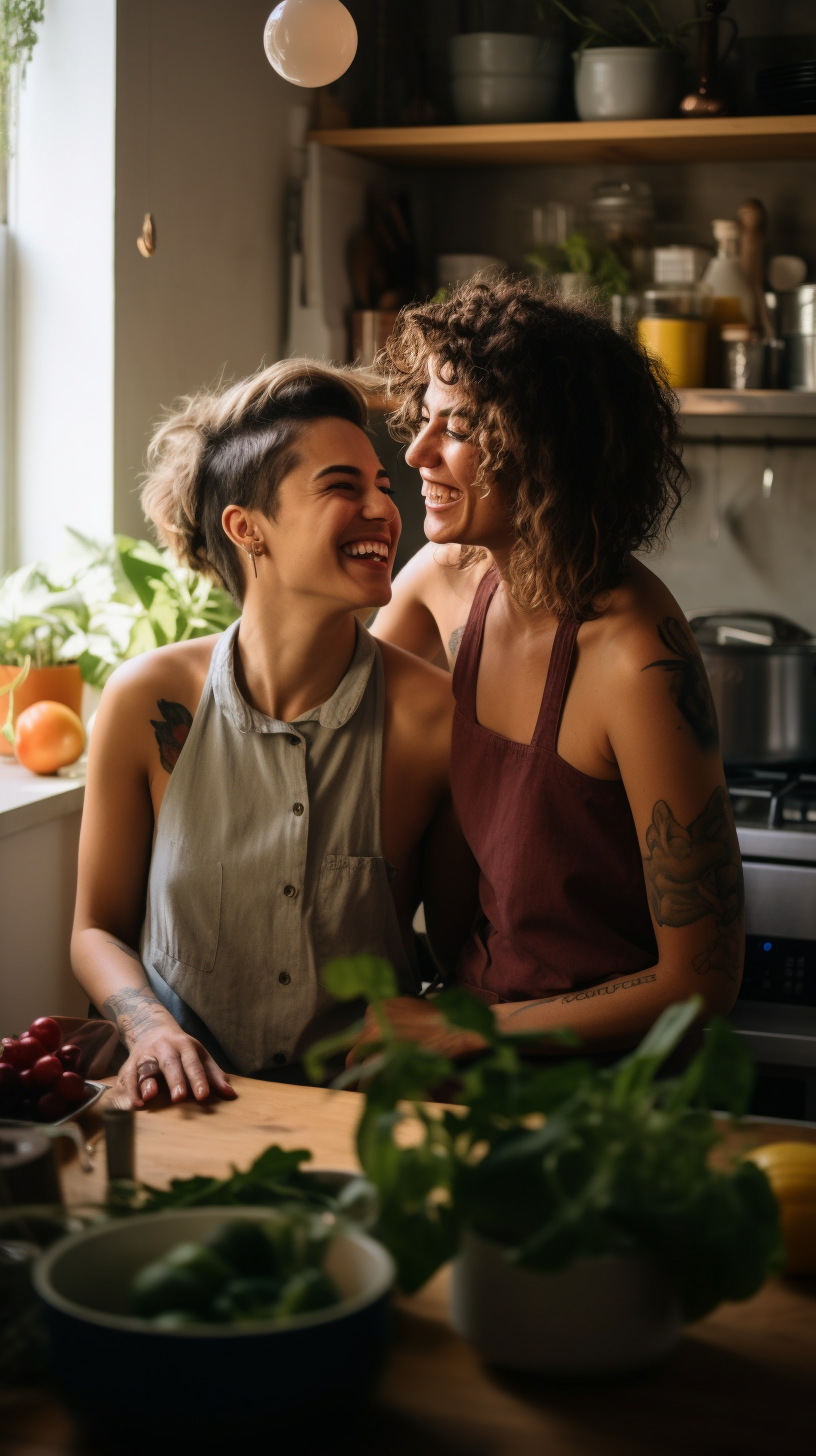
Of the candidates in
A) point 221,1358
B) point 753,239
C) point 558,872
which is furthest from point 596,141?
point 221,1358

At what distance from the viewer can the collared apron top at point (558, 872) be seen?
1.43 metres

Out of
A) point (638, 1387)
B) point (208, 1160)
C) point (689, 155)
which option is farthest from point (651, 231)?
point (638, 1387)

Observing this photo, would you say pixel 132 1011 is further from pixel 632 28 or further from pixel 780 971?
pixel 632 28

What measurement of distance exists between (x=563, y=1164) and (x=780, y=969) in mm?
1519

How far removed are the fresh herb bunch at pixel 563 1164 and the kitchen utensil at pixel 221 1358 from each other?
0.05 m

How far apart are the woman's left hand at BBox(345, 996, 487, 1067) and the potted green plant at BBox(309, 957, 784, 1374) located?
0.64 m

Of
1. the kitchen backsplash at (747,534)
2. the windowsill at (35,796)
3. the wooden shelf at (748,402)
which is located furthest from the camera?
the kitchen backsplash at (747,534)

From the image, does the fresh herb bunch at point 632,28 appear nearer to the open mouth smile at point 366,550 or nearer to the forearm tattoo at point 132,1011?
the open mouth smile at point 366,550

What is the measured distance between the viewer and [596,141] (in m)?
2.71

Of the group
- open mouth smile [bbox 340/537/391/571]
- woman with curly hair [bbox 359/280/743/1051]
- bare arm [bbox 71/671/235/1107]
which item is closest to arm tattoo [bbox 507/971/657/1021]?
woman with curly hair [bbox 359/280/743/1051]

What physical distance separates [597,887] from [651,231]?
1.97 meters

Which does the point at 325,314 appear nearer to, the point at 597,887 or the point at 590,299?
the point at 590,299

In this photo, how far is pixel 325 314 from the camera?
111 inches

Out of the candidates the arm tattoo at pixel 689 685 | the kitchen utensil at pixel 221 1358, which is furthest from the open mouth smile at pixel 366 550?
the kitchen utensil at pixel 221 1358
